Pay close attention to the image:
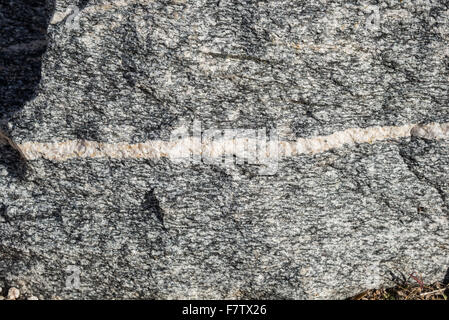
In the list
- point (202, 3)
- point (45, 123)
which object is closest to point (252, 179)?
point (202, 3)

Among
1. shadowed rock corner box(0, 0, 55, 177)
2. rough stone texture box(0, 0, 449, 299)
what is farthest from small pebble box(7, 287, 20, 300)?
shadowed rock corner box(0, 0, 55, 177)

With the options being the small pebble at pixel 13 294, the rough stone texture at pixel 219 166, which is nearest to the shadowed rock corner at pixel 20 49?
the rough stone texture at pixel 219 166

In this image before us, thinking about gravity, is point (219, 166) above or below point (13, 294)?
above

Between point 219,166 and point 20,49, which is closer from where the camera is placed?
point 219,166

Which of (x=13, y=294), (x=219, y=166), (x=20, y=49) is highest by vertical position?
(x=20, y=49)

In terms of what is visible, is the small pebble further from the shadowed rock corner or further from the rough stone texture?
the shadowed rock corner
